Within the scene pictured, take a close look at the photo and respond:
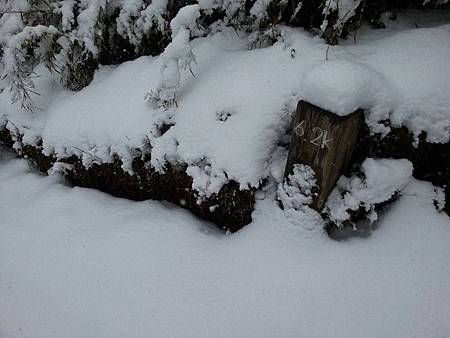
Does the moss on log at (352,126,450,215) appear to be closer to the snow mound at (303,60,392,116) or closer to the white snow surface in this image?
the white snow surface

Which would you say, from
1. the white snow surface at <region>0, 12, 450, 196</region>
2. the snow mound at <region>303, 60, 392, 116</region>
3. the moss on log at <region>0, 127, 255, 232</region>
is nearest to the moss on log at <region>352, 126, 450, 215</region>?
the white snow surface at <region>0, 12, 450, 196</region>

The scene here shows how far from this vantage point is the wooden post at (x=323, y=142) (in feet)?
5.74

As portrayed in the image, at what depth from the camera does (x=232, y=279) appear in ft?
6.71

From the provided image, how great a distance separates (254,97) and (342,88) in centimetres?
67

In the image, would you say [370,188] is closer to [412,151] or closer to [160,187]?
[412,151]

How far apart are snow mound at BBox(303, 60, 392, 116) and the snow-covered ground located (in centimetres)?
70

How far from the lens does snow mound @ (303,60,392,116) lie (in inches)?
66.9

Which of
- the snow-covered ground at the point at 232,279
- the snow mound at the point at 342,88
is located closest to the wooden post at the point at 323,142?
the snow mound at the point at 342,88

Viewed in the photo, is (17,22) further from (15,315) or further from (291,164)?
(291,164)

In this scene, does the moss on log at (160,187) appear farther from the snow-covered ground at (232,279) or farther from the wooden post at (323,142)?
the wooden post at (323,142)

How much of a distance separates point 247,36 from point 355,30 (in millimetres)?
876

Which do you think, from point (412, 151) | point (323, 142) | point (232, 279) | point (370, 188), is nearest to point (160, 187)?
point (232, 279)

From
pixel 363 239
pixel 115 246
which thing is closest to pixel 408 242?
pixel 363 239

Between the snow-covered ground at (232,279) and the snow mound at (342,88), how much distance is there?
70 cm
